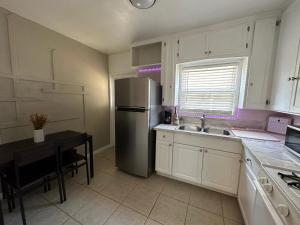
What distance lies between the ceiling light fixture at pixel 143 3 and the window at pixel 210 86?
1171 mm

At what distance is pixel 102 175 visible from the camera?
7.64 feet

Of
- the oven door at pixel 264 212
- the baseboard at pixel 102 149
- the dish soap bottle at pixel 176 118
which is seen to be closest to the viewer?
the oven door at pixel 264 212

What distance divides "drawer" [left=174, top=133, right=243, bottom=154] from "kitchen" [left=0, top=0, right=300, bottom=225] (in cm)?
1

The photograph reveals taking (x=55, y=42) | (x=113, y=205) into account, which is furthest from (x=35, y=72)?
(x=113, y=205)

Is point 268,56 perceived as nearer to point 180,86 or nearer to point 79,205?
point 180,86

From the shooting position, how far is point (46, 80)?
2.15 metres

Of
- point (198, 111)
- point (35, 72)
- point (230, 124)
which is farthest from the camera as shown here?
point (198, 111)

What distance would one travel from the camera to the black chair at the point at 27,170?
1.30m

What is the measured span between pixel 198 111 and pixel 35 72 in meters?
2.80

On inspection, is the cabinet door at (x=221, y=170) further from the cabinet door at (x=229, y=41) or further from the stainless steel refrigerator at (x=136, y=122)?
the cabinet door at (x=229, y=41)

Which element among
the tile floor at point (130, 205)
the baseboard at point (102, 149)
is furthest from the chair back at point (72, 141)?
the baseboard at point (102, 149)

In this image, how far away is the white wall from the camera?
1.75 meters

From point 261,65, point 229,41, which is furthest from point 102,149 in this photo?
point 261,65

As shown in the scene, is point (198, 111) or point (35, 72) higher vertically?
point (35, 72)
